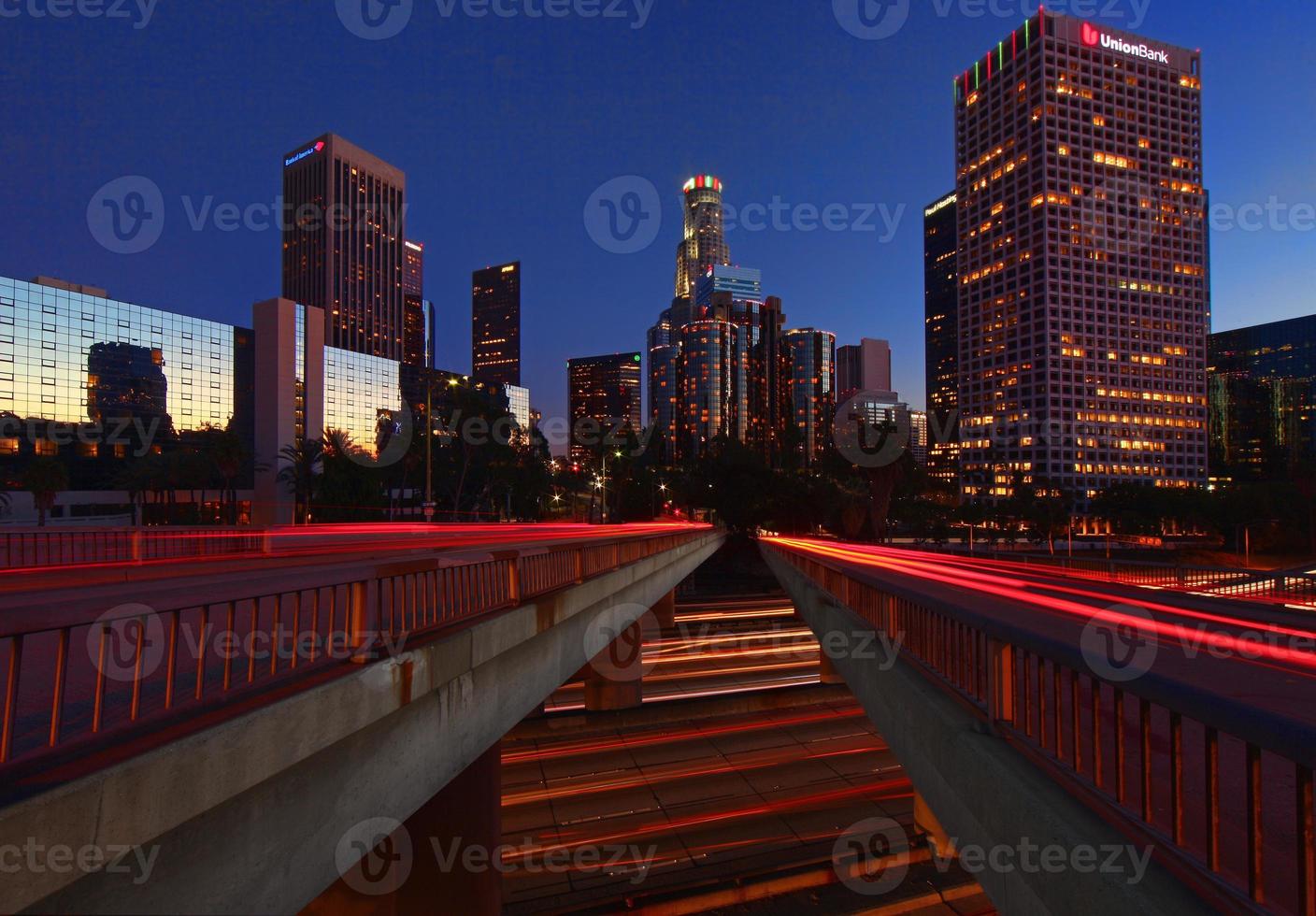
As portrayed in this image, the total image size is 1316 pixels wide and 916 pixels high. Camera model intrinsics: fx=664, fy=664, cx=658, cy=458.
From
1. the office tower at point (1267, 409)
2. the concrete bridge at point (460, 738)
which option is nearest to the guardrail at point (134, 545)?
the concrete bridge at point (460, 738)

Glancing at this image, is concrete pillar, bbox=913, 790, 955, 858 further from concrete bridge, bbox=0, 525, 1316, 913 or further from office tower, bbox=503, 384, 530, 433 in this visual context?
office tower, bbox=503, 384, 530, 433

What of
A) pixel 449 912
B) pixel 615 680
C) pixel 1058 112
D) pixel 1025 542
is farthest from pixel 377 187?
pixel 449 912

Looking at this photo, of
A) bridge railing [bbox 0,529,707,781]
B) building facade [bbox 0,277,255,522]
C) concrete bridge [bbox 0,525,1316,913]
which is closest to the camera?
concrete bridge [bbox 0,525,1316,913]

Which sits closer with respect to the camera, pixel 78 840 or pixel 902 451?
pixel 78 840

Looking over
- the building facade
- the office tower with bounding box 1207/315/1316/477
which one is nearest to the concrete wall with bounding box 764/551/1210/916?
the building facade

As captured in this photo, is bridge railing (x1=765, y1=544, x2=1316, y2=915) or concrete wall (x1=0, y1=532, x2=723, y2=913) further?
concrete wall (x1=0, y1=532, x2=723, y2=913)

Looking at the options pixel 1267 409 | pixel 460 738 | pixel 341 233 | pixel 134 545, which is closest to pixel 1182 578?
pixel 460 738

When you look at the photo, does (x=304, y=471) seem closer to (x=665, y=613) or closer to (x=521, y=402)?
(x=665, y=613)

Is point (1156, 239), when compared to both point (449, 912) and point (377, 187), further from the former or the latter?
point (377, 187)

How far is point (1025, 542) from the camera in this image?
98.9 m

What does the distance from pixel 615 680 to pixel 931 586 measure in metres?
13.7

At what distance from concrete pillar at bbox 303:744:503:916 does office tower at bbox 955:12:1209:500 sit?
144 m

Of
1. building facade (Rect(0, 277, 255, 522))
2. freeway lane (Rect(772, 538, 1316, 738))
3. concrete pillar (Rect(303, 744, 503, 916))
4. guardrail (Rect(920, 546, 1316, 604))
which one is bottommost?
concrete pillar (Rect(303, 744, 503, 916))

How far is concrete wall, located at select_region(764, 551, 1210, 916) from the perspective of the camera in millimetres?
3672
